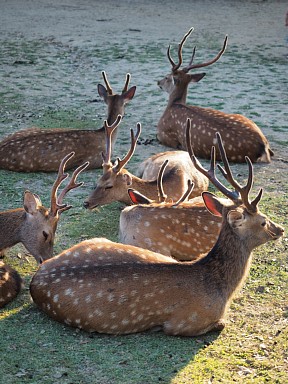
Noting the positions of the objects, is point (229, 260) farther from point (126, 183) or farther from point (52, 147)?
point (52, 147)

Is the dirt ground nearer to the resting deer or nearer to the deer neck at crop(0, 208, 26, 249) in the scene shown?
the resting deer

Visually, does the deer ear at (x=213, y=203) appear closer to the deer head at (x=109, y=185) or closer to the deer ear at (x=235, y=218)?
the deer ear at (x=235, y=218)

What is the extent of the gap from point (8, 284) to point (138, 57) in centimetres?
804

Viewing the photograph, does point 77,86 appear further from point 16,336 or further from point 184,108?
point 16,336

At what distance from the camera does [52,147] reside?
7312 mm

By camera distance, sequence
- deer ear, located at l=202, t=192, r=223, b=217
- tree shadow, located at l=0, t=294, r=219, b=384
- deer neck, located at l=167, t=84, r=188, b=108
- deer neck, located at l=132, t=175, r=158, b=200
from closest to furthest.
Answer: tree shadow, located at l=0, t=294, r=219, b=384, deer ear, located at l=202, t=192, r=223, b=217, deer neck, located at l=132, t=175, r=158, b=200, deer neck, located at l=167, t=84, r=188, b=108

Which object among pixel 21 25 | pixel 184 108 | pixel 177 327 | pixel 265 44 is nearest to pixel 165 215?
pixel 177 327

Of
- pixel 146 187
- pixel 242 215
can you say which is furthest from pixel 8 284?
pixel 146 187

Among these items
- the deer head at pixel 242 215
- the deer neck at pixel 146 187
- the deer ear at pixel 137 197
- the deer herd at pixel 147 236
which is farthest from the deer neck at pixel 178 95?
the deer head at pixel 242 215

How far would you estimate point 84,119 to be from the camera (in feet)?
29.6

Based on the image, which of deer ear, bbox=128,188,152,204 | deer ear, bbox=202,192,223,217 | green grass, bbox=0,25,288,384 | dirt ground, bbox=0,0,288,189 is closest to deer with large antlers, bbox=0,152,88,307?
green grass, bbox=0,25,288,384

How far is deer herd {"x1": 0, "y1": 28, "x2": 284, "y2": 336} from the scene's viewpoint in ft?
14.4

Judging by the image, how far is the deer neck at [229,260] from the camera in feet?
15.2

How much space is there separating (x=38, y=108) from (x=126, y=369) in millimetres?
5761
